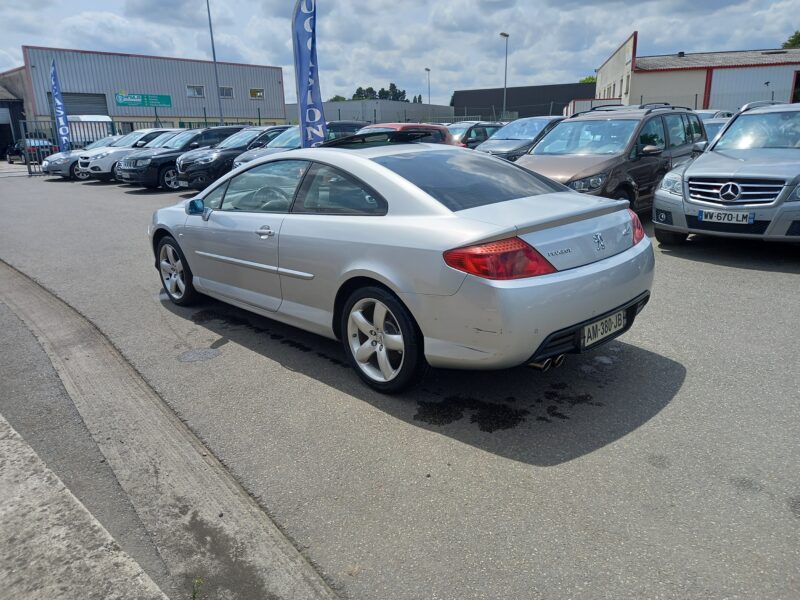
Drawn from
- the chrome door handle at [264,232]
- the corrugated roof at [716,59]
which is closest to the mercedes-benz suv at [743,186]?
the chrome door handle at [264,232]

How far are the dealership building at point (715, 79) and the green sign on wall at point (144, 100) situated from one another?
3312 centimetres

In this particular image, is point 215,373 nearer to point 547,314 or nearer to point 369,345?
point 369,345

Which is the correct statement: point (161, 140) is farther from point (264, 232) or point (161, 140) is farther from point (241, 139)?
point (264, 232)

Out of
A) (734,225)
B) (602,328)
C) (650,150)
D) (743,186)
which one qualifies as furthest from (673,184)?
(602,328)

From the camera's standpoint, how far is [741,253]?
726 centimetres

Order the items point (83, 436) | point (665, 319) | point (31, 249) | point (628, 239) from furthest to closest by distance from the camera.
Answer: point (31, 249)
point (665, 319)
point (628, 239)
point (83, 436)

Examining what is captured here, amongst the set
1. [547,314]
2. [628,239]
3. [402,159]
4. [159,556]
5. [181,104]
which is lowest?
[159,556]

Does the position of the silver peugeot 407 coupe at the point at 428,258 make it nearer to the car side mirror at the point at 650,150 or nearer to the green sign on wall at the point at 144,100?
the car side mirror at the point at 650,150

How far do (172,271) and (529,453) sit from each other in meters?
4.13

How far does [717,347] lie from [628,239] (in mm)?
1291

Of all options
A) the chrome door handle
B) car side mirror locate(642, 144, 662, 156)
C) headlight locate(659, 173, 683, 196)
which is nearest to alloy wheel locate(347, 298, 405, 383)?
the chrome door handle

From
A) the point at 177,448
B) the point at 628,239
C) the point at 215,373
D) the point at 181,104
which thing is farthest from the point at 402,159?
the point at 181,104

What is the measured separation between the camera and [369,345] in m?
3.83

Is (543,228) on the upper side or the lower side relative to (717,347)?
upper
